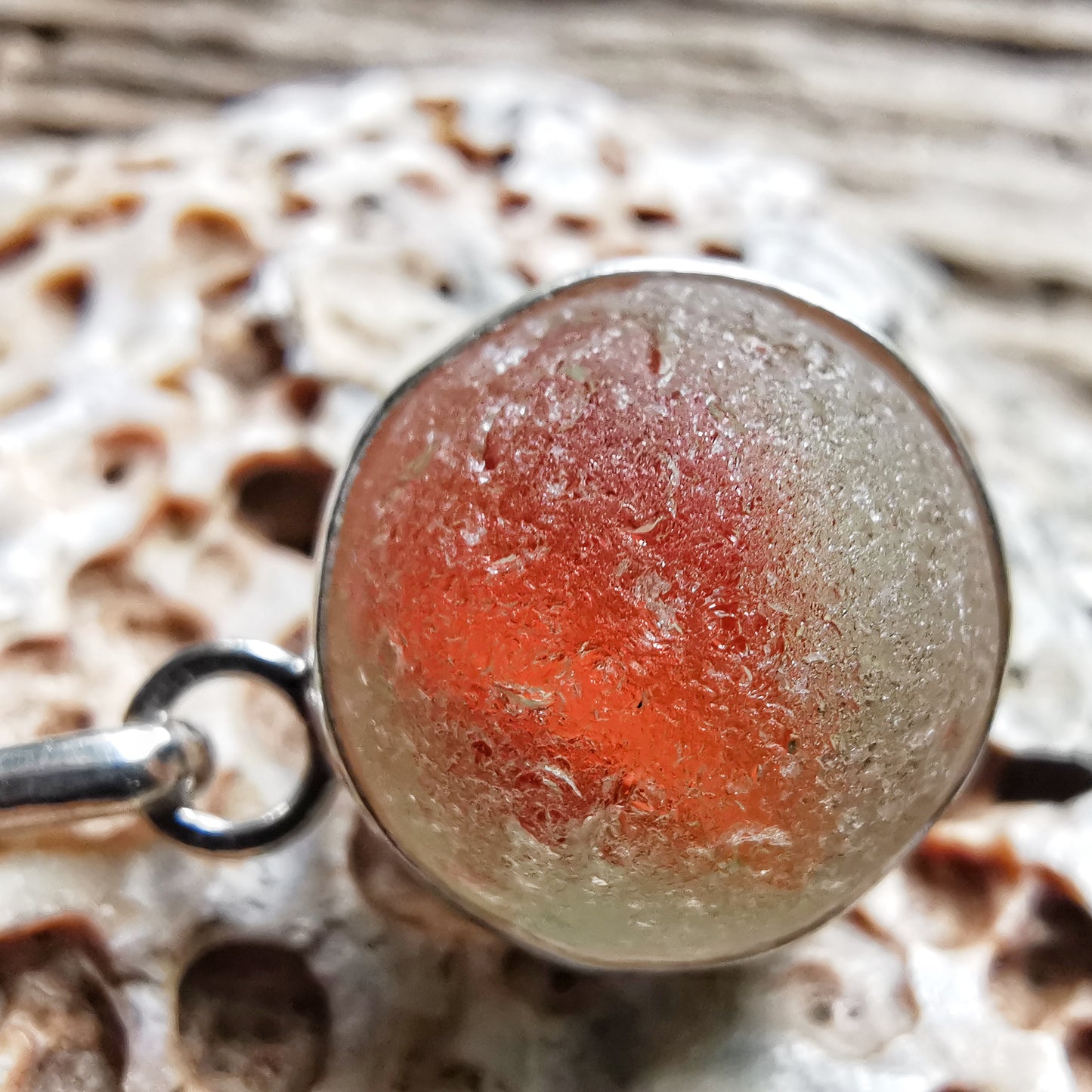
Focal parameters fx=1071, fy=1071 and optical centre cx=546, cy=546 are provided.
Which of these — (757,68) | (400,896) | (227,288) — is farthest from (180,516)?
(757,68)

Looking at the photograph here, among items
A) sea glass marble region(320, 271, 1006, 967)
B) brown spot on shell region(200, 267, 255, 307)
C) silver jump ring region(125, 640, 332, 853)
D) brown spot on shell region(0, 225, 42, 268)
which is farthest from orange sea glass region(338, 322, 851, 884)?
brown spot on shell region(0, 225, 42, 268)

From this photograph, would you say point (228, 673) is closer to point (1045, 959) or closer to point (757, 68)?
point (1045, 959)

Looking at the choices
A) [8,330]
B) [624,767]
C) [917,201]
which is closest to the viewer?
[624,767]

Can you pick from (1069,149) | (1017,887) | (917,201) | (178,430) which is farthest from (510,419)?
(1069,149)

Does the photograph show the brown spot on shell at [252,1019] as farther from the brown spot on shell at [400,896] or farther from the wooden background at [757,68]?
the wooden background at [757,68]

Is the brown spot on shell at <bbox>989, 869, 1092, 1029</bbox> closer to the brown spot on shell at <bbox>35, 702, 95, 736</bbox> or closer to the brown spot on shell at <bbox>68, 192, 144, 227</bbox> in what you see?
the brown spot on shell at <bbox>35, 702, 95, 736</bbox>

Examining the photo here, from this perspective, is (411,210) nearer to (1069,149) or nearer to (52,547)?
(52,547)

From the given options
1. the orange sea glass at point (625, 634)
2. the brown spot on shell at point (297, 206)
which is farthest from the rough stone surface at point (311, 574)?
the orange sea glass at point (625, 634)
